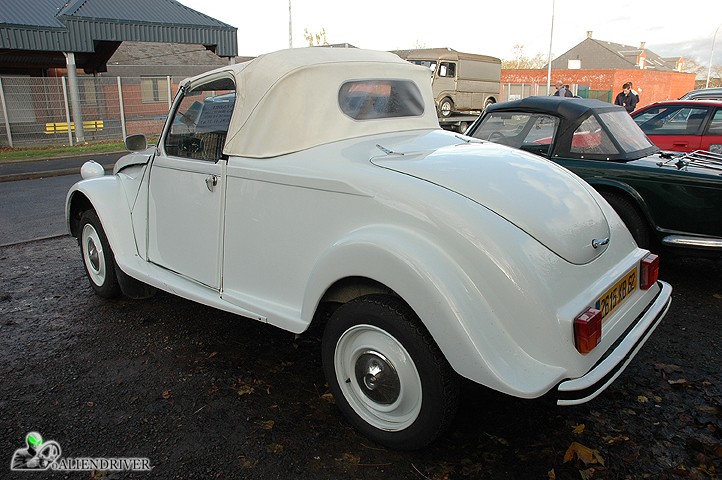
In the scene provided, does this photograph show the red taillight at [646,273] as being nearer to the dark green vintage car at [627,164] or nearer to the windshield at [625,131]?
the dark green vintage car at [627,164]

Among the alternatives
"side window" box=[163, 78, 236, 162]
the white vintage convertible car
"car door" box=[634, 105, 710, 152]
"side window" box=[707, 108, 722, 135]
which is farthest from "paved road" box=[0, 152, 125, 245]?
"side window" box=[707, 108, 722, 135]

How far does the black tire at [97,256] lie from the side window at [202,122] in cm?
110

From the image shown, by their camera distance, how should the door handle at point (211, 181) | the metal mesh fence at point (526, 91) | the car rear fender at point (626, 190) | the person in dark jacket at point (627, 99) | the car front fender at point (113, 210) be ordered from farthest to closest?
the metal mesh fence at point (526, 91) → the person in dark jacket at point (627, 99) → the car rear fender at point (626, 190) → the car front fender at point (113, 210) → the door handle at point (211, 181)

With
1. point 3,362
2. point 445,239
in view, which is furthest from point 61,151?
point 445,239

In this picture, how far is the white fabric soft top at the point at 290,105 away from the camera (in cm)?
322

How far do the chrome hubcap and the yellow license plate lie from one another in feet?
3.39

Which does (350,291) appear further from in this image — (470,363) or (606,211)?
(606,211)

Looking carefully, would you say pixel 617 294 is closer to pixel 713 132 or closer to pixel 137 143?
pixel 137 143

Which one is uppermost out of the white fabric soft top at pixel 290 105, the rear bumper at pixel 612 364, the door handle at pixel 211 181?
the white fabric soft top at pixel 290 105

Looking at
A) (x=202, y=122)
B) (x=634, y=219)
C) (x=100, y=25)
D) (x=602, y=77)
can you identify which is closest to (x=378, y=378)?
Result: (x=202, y=122)

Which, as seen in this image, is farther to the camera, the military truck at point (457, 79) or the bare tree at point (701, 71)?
the bare tree at point (701, 71)

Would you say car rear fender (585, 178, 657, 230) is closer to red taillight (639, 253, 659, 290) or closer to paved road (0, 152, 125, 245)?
red taillight (639, 253, 659, 290)

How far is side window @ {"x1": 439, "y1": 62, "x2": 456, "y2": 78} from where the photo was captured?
76.0 ft

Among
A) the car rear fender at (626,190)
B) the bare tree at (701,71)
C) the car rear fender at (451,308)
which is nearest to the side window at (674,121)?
the car rear fender at (626,190)
